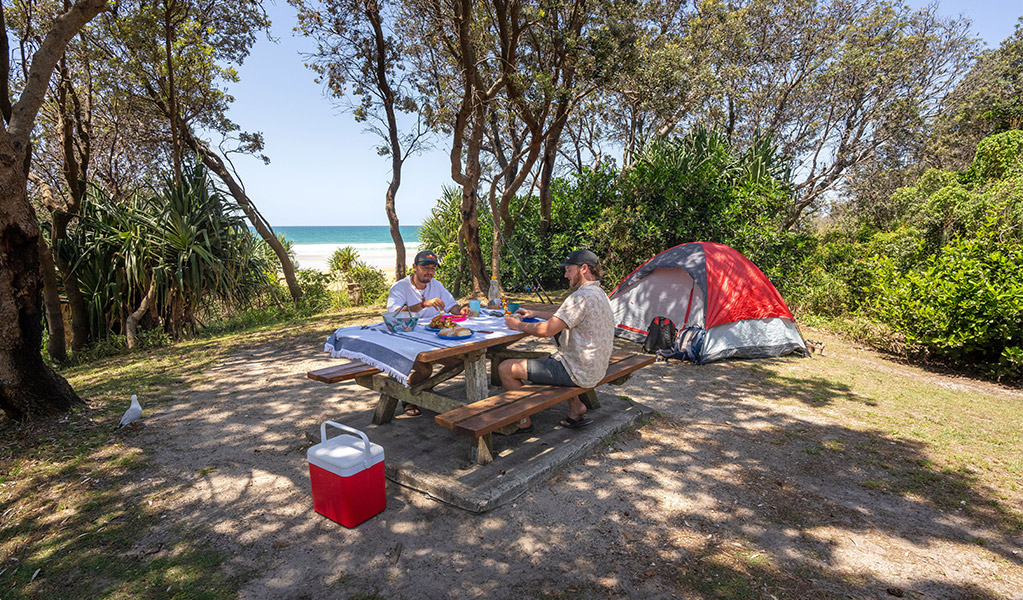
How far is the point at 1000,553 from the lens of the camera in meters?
2.79

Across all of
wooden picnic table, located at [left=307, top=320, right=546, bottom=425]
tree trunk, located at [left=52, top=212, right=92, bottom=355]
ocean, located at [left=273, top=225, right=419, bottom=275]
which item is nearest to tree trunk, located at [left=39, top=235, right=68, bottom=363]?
tree trunk, located at [left=52, top=212, right=92, bottom=355]

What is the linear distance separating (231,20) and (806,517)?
12616 millimetres

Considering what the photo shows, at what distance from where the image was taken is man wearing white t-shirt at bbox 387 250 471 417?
4.36 m

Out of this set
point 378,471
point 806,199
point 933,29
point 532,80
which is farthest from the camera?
point 806,199

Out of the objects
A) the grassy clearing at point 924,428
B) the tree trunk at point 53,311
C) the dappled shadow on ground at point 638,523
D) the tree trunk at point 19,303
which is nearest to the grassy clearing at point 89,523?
the dappled shadow on ground at point 638,523

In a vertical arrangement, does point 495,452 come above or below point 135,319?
below

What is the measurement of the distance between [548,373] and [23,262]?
186 inches

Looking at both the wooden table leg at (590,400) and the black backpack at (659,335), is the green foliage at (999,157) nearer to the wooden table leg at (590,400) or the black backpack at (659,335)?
the black backpack at (659,335)

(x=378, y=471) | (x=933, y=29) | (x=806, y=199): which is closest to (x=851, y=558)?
(x=378, y=471)

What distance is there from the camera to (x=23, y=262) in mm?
4328

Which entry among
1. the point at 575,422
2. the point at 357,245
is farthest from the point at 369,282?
the point at 357,245

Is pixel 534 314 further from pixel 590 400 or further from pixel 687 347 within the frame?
pixel 687 347

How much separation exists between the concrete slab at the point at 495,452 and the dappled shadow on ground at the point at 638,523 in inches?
3.7

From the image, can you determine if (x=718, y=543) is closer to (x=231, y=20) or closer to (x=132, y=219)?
(x=132, y=219)
